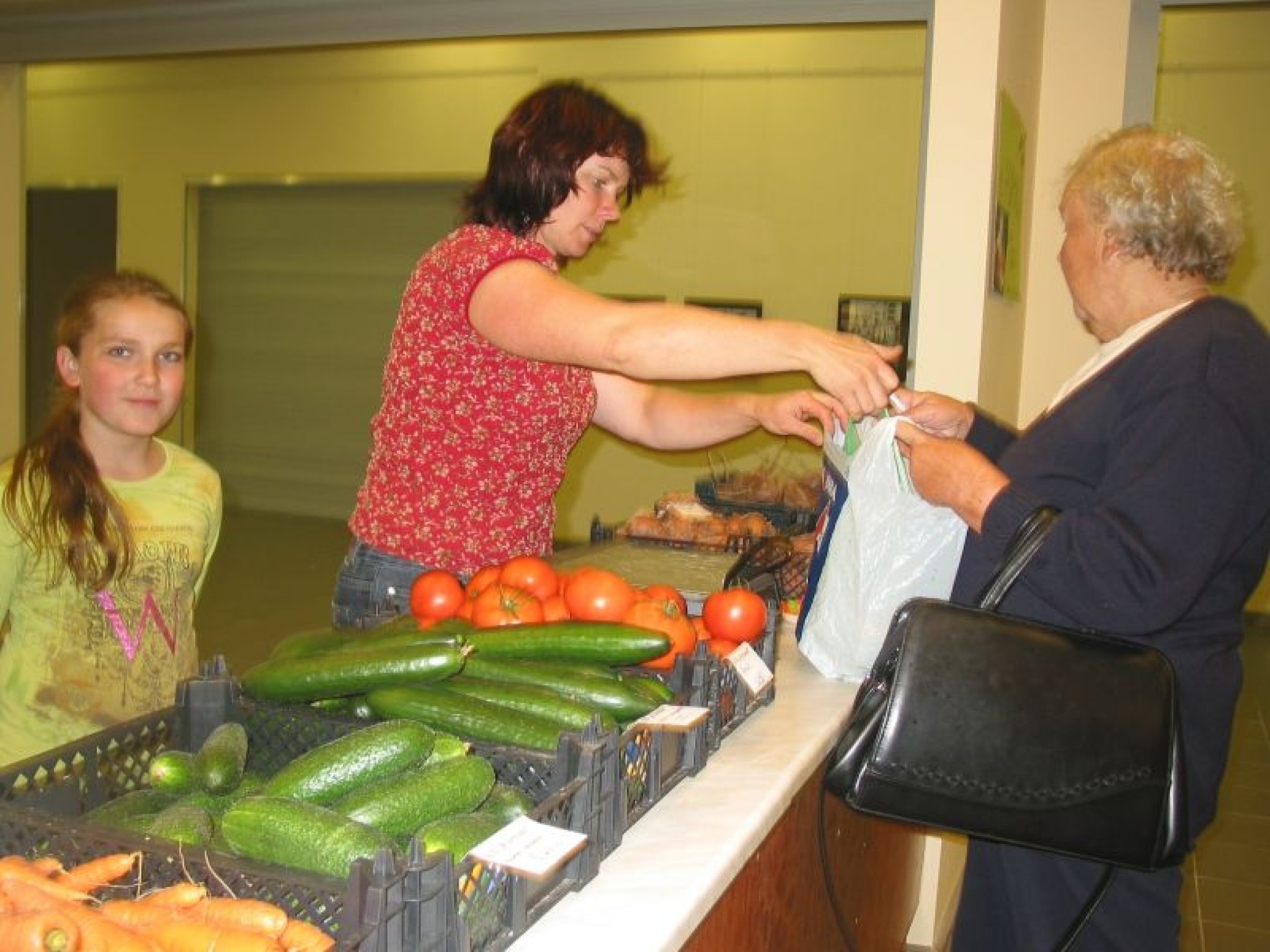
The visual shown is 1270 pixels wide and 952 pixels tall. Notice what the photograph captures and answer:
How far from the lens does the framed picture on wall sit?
5469mm

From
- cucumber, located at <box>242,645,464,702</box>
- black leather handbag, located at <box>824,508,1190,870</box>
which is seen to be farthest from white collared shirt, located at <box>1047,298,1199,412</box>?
cucumber, located at <box>242,645,464,702</box>

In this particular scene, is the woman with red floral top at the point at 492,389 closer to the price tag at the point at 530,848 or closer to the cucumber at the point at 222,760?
the cucumber at the point at 222,760

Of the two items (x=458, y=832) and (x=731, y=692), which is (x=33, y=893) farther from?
(x=731, y=692)

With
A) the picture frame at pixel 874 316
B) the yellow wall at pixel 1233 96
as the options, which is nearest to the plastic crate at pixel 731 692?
the picture frame at pixel 874 316

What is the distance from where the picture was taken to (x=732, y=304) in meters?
5.53

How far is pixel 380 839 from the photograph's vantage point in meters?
0.92

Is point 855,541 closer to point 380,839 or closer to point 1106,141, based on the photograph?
point 1106,141

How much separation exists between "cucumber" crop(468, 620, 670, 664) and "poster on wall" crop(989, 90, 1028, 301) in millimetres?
1787

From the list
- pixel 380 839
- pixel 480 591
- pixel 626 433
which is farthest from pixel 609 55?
pixel 380 839

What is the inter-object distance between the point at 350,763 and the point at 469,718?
18 centimetres

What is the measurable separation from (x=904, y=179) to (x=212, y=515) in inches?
151

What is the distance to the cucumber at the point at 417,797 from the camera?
979 mm

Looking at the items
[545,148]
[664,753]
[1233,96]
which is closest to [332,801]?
[664,753]

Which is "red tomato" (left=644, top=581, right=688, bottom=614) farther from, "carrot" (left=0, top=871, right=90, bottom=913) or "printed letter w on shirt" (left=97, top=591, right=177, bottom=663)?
"carrot" (left=0, top=871, right=90, bottom=913)
